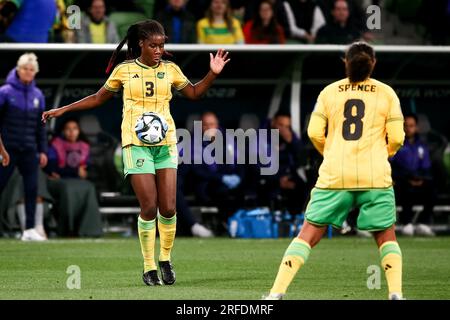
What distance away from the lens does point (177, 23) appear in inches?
758

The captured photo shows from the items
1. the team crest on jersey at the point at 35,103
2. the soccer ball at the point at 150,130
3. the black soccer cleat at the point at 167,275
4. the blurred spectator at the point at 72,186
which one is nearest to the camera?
the soccer ball at the point at 150,130

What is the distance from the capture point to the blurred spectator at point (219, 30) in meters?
19.4

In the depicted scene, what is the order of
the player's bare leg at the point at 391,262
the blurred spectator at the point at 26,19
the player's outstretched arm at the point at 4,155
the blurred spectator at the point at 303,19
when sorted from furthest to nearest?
the blurred spectator at the point at 303,19 < the blurred spectator at the point at 26,19 < the player's outstretched arm at the point at 4,155 < the player's bare leg at the point at 391,262

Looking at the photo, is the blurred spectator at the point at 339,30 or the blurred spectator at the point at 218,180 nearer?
the blurred spectator at the point at 218,180

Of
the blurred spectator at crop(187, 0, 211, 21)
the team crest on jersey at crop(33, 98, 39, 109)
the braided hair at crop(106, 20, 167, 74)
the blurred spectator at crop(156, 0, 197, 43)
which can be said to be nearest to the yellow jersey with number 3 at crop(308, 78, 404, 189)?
the braided hair at crop(106, 20, 167, 74)

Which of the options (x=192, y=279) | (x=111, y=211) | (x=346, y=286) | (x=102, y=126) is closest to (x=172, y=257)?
(x=192, y=279)

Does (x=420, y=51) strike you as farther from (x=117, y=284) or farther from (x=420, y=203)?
(x=117, y=284)

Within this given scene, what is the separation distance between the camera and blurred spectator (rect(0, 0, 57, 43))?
18297 mm

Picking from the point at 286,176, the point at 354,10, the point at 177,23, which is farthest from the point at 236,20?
the point at 286,176

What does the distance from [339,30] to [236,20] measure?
1527mm

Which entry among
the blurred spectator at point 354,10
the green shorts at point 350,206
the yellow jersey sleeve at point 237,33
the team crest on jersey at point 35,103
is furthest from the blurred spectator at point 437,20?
the green shorts at point 350,206

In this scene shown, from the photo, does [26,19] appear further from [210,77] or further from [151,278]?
[151,278]

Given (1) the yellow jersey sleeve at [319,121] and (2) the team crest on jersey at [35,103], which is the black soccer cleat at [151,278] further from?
(2) the team crest on jersey at [35,103]

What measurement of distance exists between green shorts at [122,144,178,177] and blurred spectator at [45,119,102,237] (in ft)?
24.9
